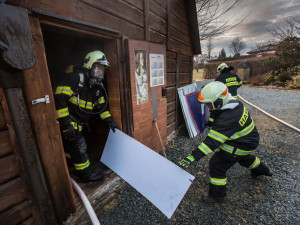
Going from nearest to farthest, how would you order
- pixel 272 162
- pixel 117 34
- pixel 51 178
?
pixel 51 178 → pixel 117 34 → pixel 272 162

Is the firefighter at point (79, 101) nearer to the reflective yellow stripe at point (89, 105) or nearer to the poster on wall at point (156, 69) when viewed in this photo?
the reflective yellow stripe at point (89, 105)

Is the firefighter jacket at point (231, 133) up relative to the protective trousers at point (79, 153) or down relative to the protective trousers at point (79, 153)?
up

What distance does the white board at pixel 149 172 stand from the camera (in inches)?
72.3

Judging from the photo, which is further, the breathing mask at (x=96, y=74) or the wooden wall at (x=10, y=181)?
the breathing mask at (x=96, y=74)

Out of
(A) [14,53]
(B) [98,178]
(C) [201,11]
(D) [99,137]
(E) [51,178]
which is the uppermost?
(C) [201,11]

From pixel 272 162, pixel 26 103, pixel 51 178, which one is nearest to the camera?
pixel 26 103

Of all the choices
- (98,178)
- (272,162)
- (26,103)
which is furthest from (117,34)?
(272,162)

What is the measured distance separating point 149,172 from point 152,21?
9.32ft

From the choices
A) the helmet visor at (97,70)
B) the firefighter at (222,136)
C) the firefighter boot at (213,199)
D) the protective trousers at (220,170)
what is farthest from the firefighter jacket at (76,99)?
the firefighter boot at (213,199)

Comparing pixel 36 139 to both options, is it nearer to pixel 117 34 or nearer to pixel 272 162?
pixel 117 34

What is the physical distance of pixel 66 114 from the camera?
206 centimetres

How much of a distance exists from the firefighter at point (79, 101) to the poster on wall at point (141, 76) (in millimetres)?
602

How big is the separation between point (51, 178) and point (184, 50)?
15.0ft

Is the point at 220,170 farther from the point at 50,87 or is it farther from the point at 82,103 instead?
the point at 50,87
